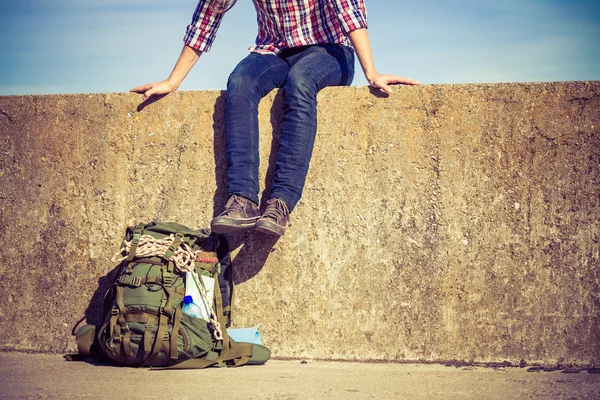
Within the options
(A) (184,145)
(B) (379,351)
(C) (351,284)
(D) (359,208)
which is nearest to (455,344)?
(B) (379,351)

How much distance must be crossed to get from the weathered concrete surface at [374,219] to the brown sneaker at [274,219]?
27 centimetres

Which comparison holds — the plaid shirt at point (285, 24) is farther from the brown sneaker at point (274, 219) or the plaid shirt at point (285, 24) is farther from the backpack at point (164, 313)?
the backpack at point (164, 313)

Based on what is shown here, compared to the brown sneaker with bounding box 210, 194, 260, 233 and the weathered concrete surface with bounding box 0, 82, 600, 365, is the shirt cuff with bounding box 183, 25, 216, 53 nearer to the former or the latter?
the weathered concrete surface with bounding box 0, 82, 600, 365

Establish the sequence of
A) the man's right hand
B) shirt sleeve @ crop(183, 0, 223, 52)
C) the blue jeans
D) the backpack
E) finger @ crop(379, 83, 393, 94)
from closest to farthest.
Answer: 1. the backpack
2. the blue jeans
3. finger @ crop(379, 83, 393, 94)
4. the man's right hand
5. shirt sleeve @ crop(183, 0, 223, 52)

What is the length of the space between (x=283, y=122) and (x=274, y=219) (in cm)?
62

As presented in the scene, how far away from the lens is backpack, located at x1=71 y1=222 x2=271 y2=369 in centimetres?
339

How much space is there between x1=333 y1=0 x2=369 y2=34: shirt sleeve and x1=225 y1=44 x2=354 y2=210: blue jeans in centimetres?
23

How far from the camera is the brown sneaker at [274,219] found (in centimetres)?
346

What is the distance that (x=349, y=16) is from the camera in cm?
385

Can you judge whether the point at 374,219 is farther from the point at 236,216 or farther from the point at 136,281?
the point at 136,281

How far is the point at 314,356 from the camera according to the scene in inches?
151

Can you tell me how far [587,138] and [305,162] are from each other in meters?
1.56

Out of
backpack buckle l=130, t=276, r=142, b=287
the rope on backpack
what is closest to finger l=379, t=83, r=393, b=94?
the rope on backpack

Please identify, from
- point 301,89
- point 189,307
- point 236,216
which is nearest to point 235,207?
point 236,216
